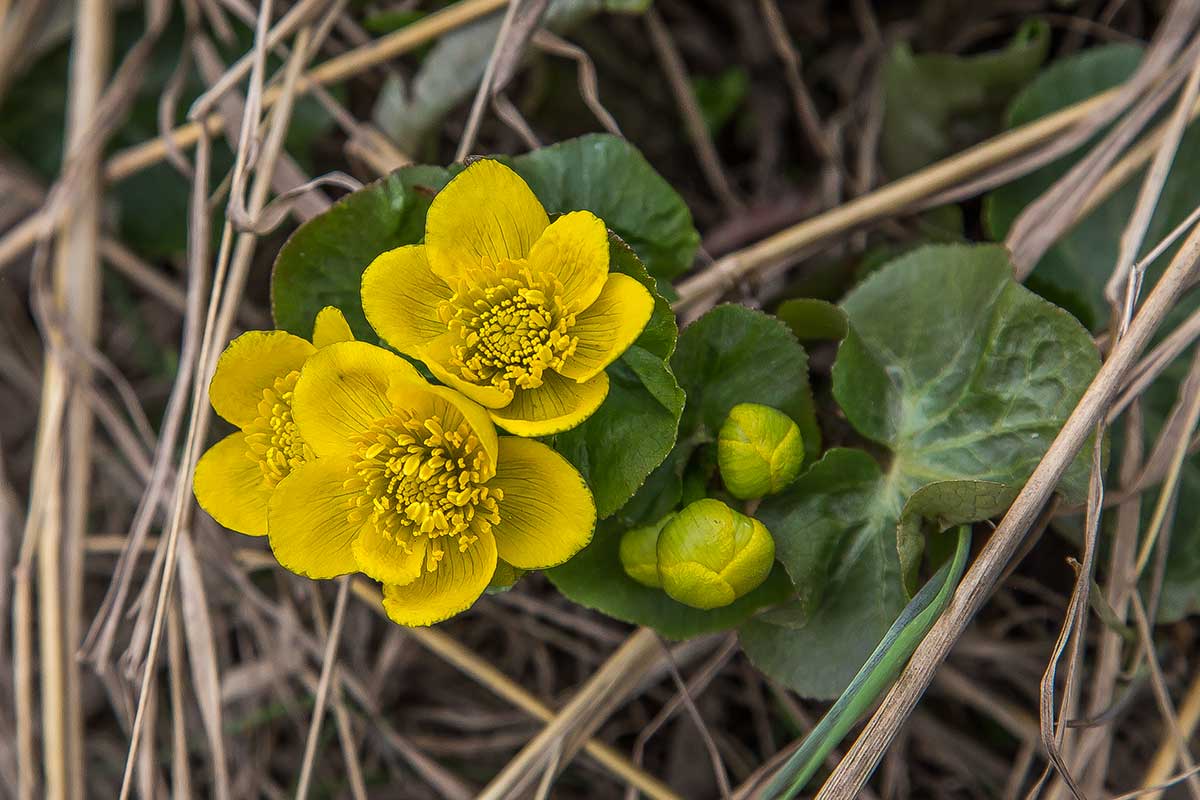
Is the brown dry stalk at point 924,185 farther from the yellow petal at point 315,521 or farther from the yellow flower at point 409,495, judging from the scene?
the yellow petal at point 315,521

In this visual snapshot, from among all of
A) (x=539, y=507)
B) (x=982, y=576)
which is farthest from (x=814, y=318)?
(x=539, y=507)

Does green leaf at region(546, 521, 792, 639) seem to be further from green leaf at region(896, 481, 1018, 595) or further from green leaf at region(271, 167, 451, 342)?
green leaf at region(271, 167, 451, 342)

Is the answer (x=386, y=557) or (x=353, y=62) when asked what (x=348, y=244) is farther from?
(x=353, y=62)

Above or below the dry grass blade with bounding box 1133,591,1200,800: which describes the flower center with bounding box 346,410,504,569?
above

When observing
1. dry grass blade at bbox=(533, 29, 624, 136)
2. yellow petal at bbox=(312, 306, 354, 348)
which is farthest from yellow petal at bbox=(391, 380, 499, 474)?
dry grass blade at bbox=(533, 29, 624, 136)

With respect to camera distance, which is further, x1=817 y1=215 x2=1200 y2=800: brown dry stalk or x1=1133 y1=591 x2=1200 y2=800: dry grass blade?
x1=1133 y1=591 x2=1200 y2=800: dry grass blade

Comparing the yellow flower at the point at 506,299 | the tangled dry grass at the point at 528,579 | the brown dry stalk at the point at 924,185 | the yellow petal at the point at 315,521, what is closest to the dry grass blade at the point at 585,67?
the tangled dry grass at the point at 528,579
